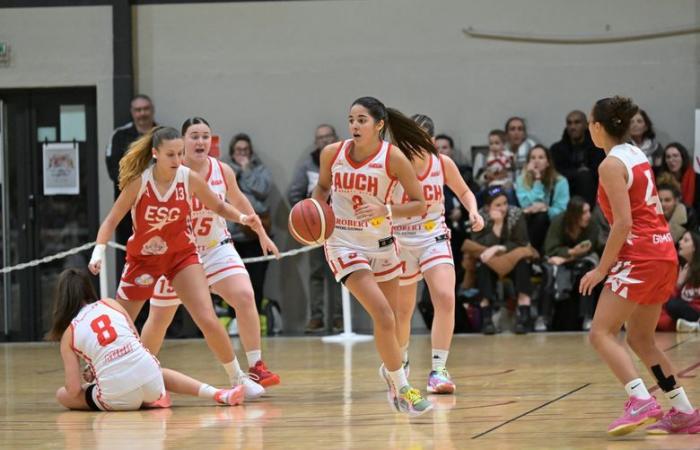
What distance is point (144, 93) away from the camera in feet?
43.6

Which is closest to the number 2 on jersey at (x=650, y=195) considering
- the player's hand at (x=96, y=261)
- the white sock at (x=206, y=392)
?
the white sock at (x=206, y=392)

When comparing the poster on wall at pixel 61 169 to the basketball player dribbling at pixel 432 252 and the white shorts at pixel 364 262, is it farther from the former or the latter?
the white shorts at pixel 364 262

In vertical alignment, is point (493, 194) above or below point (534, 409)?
above

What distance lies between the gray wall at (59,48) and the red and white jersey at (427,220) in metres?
6.61

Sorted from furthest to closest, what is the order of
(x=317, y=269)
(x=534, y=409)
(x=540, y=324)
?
(x=317, y=269)
(x=540, y=324)
(x=534, y=409)

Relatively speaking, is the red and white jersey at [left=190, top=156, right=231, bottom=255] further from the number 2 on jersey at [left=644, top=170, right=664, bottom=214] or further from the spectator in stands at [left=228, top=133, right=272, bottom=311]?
the spectator in stands at [left=228, top=133, right=272, bottom=311]

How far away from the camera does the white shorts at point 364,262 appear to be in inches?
243

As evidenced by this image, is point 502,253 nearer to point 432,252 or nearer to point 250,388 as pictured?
point 432,252

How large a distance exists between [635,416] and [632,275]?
0.62m

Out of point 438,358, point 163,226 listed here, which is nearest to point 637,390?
point 438,358

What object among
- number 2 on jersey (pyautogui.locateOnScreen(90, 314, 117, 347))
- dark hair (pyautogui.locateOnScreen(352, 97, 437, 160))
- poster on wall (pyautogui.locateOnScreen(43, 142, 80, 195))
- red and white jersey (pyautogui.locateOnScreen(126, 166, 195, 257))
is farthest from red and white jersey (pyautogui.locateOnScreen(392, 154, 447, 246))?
poster on wall (pyautogui.locateOnScreen(43, 142, 80, 195))

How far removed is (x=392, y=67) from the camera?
1317 centimetres

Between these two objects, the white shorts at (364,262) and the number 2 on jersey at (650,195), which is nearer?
the number 2 on jersey at (650,195)

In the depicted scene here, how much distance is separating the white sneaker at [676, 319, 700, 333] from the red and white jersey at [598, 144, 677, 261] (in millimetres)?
5826
